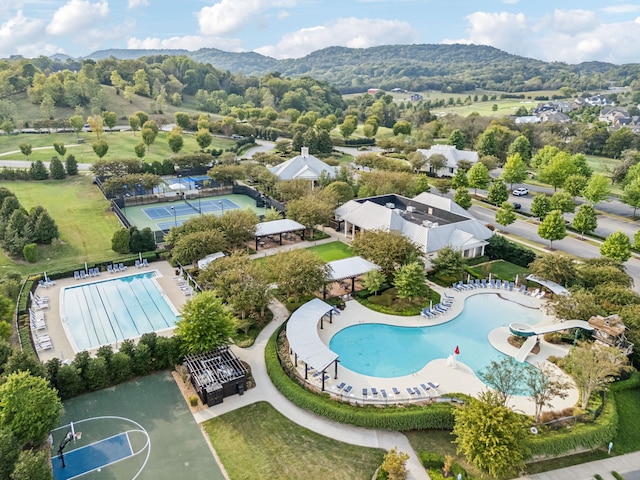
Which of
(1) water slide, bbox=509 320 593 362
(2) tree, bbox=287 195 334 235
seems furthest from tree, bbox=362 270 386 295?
(2) tree, bbox=287 195 334 235

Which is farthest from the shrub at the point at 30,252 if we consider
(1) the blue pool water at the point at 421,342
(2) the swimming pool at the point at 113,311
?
(1) the blue pool water at the point at 421,342

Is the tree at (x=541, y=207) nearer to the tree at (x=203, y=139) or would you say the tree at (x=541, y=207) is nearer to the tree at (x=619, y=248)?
the tree at (x=619, y=248)

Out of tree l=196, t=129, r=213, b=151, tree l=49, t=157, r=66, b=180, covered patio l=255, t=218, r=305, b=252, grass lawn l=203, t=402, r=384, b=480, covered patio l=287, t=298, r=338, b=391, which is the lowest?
grass lawn l=203, t=402, r=384, b=480

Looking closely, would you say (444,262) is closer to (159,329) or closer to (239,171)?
(159,329)

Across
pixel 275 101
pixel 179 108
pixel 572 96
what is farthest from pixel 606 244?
pixel 572 96

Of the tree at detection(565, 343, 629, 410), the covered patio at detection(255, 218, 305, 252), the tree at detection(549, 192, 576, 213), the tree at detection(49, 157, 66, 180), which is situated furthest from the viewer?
the tree at detection(49, 157, 66, 180)

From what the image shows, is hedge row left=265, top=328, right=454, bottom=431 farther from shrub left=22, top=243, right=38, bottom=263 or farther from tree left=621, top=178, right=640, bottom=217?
tree left=621, top=178, right=640, bottom=217
